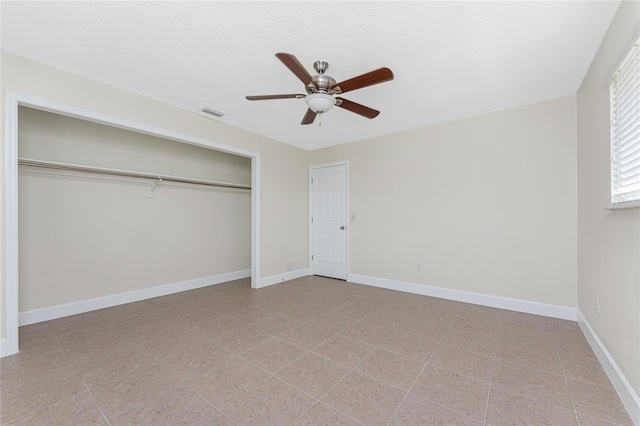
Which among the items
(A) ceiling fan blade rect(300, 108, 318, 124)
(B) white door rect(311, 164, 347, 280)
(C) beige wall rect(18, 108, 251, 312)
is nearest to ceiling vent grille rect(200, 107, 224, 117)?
(C) beige wall rect(18, 108, 251, 312)

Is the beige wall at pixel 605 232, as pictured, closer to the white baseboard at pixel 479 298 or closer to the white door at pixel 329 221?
the white baseboard at pixel 479 298

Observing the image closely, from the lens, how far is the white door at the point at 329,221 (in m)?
4.73

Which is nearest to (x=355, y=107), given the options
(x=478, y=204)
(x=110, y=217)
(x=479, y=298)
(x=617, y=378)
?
(x=478, y=204)

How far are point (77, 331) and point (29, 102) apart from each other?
84.0 inches

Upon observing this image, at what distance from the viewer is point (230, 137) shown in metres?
3.86

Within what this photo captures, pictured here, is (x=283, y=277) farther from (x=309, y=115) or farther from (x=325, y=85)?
(x=325, y=85)

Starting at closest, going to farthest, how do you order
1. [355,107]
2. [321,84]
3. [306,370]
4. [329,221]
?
1. [306,370]
2. [321,84]
3. [355,107]
4. [329,221]

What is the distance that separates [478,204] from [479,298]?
120 cm

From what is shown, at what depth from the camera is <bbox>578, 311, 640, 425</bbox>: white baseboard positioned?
1.47 m

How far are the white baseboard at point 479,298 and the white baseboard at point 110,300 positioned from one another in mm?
2584

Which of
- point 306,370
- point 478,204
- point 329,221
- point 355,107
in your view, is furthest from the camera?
point 329,221

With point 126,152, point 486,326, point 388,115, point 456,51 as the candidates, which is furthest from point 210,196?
point 486,326

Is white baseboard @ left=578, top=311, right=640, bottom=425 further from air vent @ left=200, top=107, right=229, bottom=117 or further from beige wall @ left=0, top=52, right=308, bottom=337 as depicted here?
air vent @ left=200, top=107, right=229, bottom=117

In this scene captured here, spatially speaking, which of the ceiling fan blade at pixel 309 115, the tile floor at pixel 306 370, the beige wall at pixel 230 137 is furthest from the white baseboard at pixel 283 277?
the ceiling fan blade at pixel 309 115
